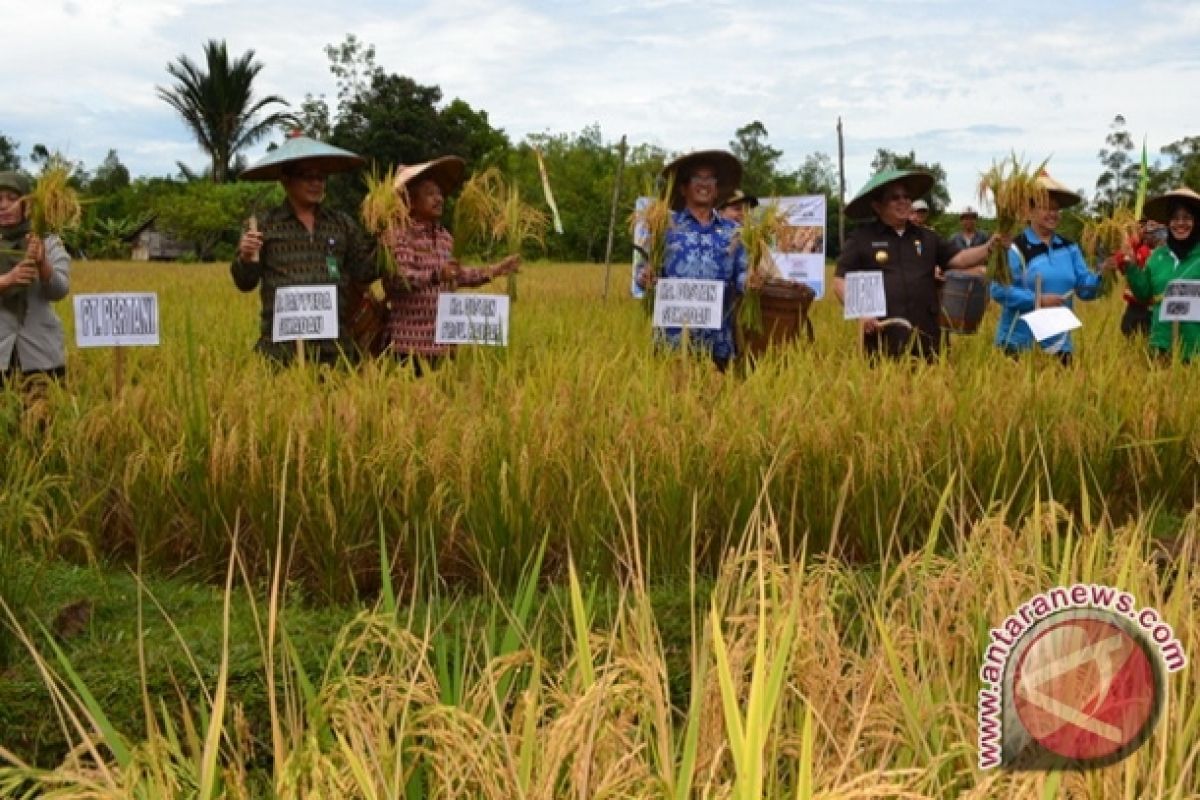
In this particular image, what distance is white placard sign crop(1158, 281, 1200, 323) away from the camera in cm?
434

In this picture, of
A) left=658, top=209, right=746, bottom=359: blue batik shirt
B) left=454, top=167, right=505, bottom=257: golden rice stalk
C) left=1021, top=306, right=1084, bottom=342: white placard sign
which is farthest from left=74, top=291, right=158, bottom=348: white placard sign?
left=1021, top=306, right=1084, bottom=342: white placard sign

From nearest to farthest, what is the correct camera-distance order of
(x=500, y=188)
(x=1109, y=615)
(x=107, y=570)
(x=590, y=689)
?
(x=1109, y=615) → (x=590, y=689) → (x=107, y=570) → (x=500, y=188)

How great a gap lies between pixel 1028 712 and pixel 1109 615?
4.5 inches

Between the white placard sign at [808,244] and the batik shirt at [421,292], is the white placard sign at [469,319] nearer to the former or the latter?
the batik shirt at [421,292]

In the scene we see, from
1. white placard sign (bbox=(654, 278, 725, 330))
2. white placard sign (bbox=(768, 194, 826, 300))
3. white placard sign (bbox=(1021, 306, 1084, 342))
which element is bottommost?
white placard sign (bbox=(1021, 306, 1084, 342))

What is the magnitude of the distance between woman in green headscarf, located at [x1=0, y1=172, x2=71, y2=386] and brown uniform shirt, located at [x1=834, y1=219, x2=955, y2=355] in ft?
9.10

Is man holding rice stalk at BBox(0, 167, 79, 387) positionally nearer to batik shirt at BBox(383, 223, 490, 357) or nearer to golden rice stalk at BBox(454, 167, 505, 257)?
batik shirt at BBox(383, 223, 490, 357)

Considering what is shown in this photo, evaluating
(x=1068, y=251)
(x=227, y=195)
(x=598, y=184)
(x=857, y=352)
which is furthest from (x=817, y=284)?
(x=227, y=195)

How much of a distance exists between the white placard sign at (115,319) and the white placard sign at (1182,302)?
3675mm

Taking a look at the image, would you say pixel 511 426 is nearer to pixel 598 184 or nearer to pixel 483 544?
pixel 483 544

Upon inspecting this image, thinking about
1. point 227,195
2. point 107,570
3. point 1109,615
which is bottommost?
point 107,570

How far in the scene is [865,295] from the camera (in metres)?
4.17

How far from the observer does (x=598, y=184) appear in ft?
81.3

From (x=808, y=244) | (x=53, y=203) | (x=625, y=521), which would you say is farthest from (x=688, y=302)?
(x=808, y=244)
